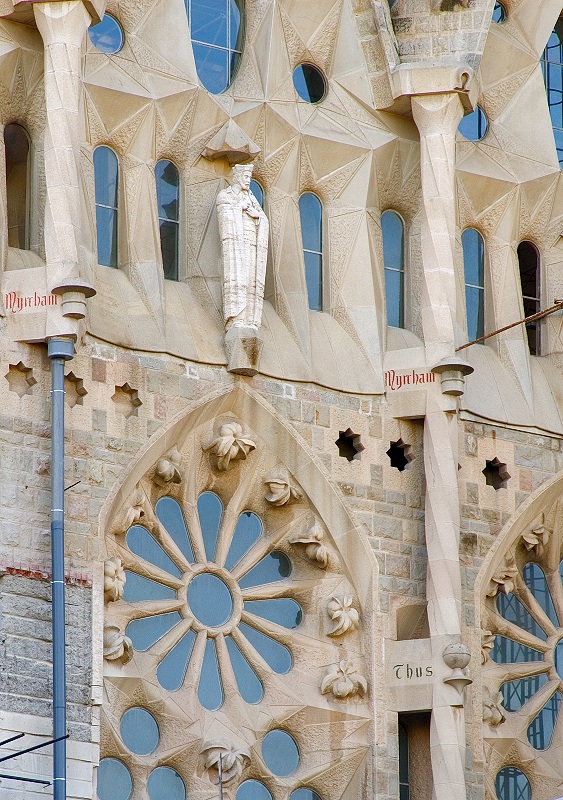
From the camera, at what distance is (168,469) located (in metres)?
27.7

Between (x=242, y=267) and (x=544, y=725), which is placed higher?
(x=242, y=267)

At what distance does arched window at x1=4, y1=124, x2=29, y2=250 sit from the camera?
1101 inches

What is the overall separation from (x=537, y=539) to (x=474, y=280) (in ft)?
9.83

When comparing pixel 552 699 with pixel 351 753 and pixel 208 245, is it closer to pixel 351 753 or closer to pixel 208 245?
pixel 351 753

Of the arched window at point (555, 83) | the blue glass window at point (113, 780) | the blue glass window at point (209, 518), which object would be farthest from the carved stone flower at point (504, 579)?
the arched window at point (555, 83)

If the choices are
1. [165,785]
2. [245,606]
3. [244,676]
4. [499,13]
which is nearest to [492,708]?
[244,676]

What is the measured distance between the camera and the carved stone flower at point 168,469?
2773cm

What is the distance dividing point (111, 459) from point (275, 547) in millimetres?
2323

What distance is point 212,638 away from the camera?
28000 millimetres

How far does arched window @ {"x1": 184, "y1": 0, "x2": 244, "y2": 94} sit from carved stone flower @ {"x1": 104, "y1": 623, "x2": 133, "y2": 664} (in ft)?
20.0

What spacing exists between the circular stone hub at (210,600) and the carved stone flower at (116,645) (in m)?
1.15

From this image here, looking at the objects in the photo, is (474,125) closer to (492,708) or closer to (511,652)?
(511,652)

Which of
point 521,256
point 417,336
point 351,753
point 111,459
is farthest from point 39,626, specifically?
point 521,256

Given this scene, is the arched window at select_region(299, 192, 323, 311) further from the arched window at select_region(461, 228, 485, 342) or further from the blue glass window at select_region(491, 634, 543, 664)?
the blue glass window at select_region(491, 634, 543, 664)
